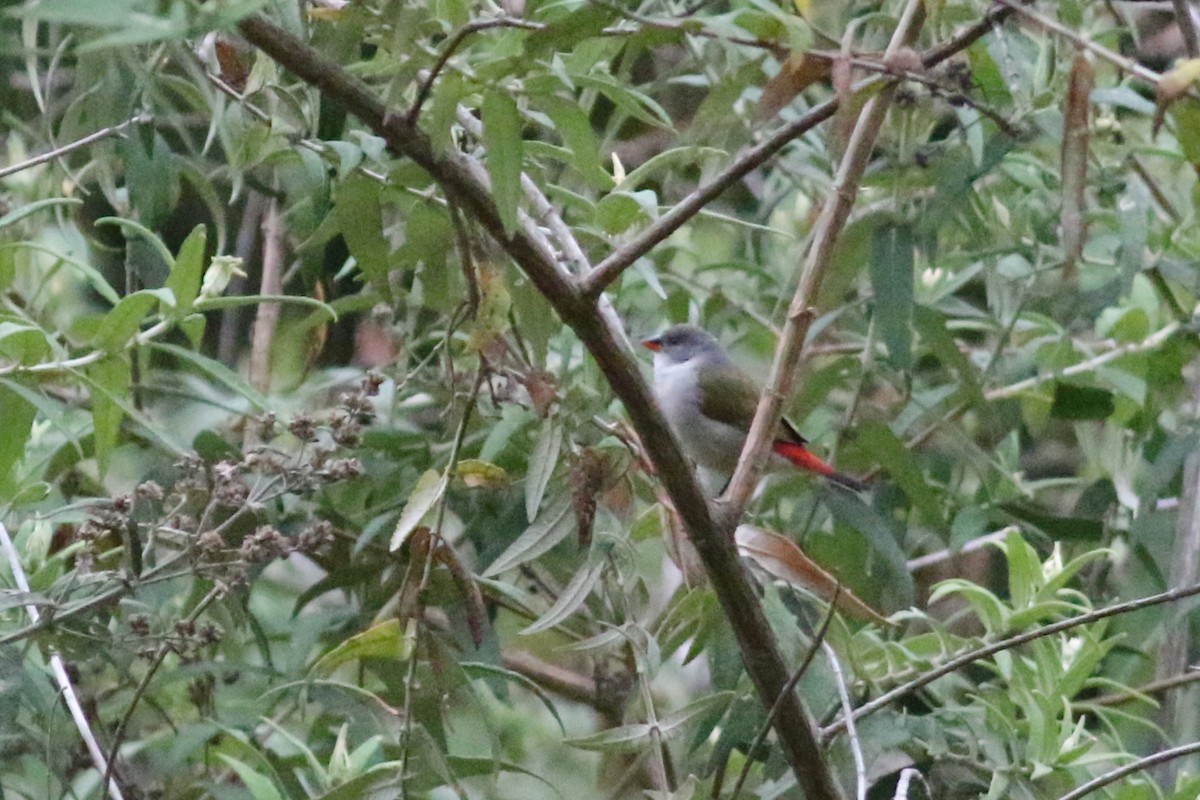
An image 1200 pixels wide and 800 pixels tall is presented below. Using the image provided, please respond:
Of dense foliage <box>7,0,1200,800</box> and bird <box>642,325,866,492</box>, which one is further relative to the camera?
bird <box>642,325,866,492</box>

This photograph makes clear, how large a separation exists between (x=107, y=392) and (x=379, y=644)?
0.53 meters

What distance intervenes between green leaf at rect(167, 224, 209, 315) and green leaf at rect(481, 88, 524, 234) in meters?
0.48

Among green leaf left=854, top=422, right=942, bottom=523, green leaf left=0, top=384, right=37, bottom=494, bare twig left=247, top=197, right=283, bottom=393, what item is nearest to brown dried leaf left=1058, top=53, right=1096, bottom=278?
green leaf left=854, top=422, right=942, bottom=523

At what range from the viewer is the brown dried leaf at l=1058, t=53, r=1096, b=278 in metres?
1.64

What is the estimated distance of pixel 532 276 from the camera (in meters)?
1.72

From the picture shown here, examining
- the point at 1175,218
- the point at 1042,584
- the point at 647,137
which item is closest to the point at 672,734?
the point at 1042,584

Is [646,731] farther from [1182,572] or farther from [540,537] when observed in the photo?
[1182,572]

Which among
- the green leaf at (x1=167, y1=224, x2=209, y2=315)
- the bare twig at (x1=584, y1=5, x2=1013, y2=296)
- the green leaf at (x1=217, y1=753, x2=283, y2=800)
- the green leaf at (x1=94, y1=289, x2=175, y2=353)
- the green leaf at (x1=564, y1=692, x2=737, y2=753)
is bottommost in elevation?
the green leaf at (x1=564, y1=692, x2=737, y2=753)

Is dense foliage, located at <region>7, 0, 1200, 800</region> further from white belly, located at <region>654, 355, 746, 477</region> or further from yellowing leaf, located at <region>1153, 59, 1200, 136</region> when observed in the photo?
white belly, located at <region>654, 355, 746, 477</region>

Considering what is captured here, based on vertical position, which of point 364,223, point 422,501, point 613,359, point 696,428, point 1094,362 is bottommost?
point 696,428

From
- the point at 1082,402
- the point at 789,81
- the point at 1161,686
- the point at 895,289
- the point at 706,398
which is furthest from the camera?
the point at 706,398

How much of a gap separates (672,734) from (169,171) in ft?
4.12

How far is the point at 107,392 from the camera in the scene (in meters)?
1.93

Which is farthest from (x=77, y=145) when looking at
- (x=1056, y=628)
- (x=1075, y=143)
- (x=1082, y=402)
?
(x=1082, y=402)
